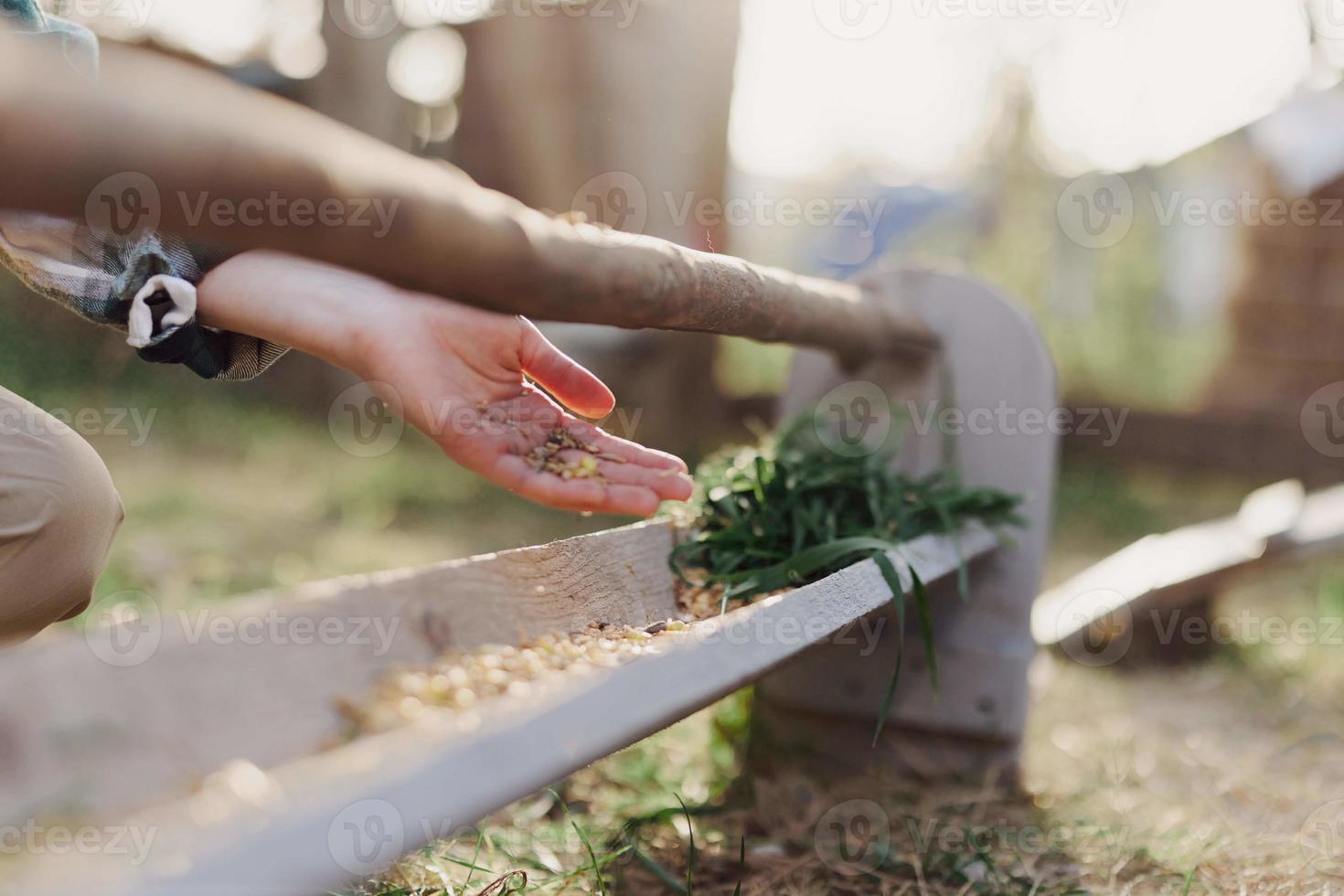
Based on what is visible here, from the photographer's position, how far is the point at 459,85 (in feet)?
17.7

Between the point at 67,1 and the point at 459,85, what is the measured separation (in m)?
2.33

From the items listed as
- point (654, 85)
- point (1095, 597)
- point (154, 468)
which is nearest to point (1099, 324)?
point (654, 85)

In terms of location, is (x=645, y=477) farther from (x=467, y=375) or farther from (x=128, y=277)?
(x=128, y=277)

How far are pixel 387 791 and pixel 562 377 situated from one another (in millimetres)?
638

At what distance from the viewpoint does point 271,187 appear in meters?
0.71

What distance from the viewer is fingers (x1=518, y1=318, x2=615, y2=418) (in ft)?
3.84

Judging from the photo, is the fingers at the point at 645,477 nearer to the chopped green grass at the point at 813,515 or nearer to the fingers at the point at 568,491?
the fingers at the point at 568,491

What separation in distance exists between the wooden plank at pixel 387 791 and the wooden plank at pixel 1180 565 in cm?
191

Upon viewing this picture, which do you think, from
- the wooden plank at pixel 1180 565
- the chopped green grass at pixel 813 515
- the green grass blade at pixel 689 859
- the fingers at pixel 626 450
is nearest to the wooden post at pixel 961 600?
the chopped green grass at pixel 813 515

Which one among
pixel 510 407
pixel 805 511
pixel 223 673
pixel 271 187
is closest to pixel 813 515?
pixel 805 511

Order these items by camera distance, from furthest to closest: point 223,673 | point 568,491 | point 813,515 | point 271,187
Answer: point 813,515 → point 568,491 → point 223,673 → point 271,187

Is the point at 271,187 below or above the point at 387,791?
above

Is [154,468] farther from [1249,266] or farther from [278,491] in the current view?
[1249,266]

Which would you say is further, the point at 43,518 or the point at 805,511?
the point at 805,511
